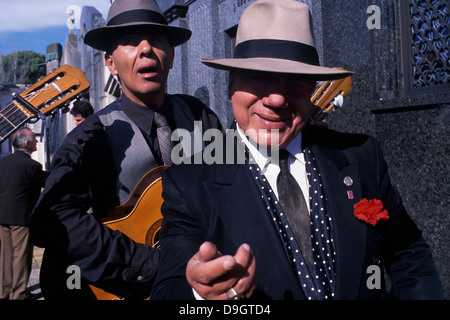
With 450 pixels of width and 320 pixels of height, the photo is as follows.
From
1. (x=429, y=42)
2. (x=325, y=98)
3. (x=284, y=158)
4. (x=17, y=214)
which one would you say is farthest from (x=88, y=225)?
(x=17, y=214)

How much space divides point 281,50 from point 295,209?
2.27 ft

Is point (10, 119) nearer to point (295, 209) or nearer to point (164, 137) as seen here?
point (164, 137)

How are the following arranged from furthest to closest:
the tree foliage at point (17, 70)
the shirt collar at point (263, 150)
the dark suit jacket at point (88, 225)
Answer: the tree foliage at point (17, 70) → the dark suit jacket at point (88, 225) → the shirt collar at point (263, 150)

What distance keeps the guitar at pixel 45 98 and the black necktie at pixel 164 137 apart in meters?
1.45

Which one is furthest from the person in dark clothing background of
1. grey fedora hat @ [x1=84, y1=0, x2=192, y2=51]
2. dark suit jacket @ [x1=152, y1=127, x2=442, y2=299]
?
dark suit jacket @ [x1=152, y1=127, x2=442, y2=299]

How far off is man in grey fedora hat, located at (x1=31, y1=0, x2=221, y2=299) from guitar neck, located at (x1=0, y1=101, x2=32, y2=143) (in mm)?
1409

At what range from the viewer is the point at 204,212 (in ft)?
6.05

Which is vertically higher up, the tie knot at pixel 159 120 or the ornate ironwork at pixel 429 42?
the ornate ironwork at pixel 429 42

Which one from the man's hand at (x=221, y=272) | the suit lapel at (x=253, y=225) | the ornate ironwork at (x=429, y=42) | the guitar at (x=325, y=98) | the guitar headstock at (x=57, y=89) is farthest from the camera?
the ornate ironwork at (x=429, y=42)

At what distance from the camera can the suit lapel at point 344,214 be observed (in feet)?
5.91

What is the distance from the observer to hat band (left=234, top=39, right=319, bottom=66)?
74.3 inches

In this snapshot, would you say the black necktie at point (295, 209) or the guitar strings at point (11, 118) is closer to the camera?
the black necktie at point (295, 209)

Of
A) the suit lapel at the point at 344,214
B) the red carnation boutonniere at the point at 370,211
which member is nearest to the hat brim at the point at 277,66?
the suit lapel at the point at 344,214

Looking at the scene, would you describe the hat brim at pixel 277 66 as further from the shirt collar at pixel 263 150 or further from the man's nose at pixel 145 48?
the man's nose at pixel 145 48
